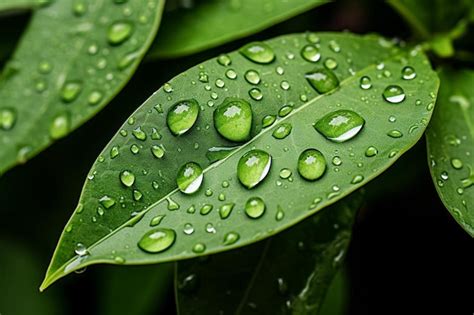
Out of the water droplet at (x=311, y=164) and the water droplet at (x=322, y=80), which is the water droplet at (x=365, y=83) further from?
the water droplet at (x=311, y=164)

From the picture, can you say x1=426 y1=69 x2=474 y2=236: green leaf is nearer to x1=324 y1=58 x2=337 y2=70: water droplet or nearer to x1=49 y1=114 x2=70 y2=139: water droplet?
x1=324 y1=58 x2=337 y2=70: water droplet

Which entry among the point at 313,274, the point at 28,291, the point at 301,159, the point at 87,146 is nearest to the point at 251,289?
the point at 313,274

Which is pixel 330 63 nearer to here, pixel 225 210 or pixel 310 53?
pixel 310 53

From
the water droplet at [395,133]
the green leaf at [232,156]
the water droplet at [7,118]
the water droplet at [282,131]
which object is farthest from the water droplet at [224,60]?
the water droplet at [7,118]

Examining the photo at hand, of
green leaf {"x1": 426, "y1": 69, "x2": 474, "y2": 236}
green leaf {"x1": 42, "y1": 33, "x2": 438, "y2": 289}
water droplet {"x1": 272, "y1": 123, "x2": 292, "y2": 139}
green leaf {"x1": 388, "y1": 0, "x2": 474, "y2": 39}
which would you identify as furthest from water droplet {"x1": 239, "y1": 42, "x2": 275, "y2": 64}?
green leaf {"x1": 388, "y1": 0, "x2": 474, "y2": 39}

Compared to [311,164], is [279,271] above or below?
below

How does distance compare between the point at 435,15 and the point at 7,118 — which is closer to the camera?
the point at 7,118

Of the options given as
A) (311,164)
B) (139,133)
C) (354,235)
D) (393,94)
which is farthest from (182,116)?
(354,235)
